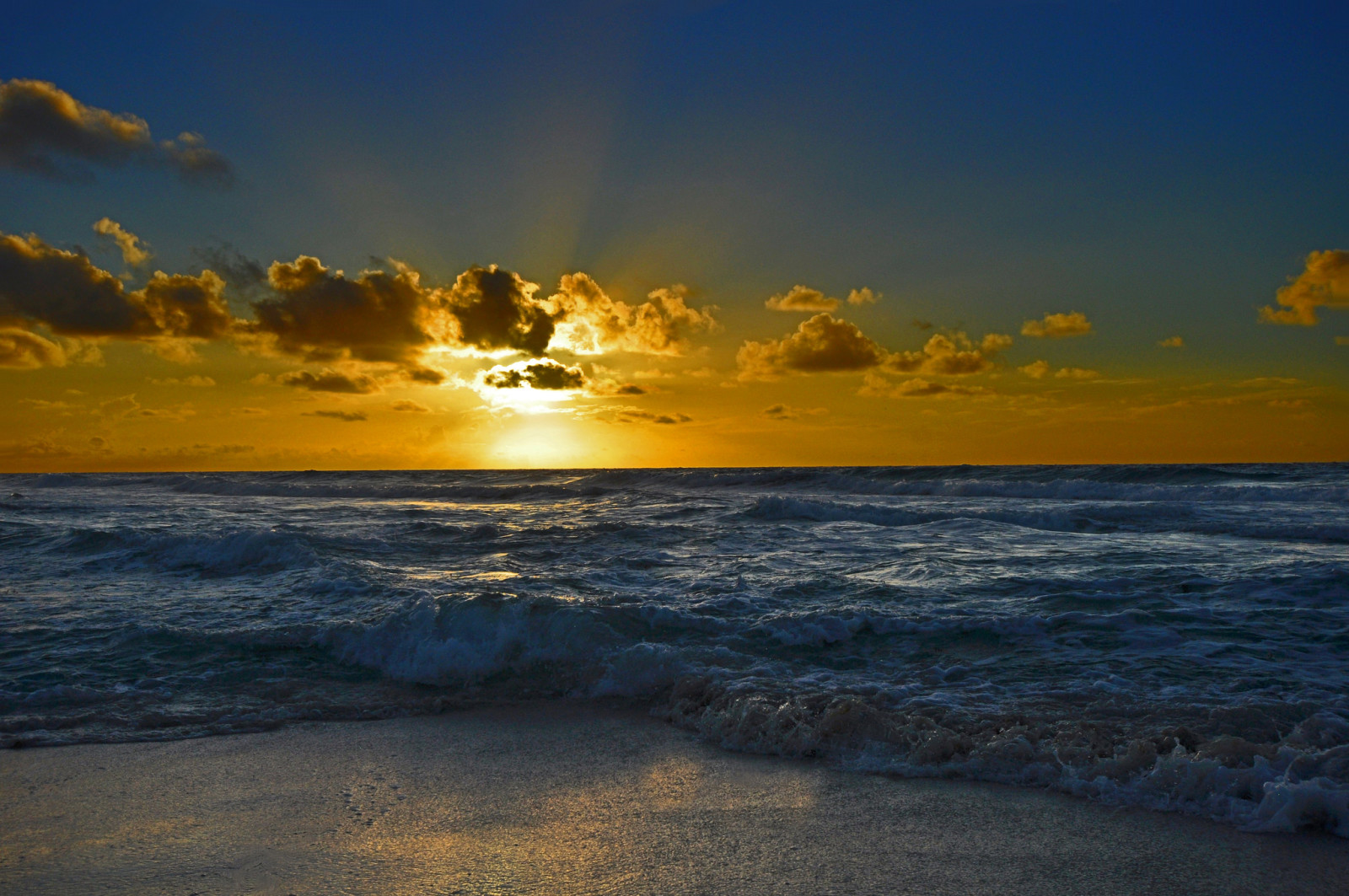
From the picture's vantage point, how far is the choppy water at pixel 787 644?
4875 millimetres

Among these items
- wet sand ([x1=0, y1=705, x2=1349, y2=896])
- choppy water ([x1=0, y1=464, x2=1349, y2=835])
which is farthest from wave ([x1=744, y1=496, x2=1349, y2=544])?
wet sand ([x1=0, y1=705, x2=1349, y2=896])

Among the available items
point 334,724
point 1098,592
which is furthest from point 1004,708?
point 334,724

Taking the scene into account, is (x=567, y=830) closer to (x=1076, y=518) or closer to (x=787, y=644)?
(x=787, y=644)

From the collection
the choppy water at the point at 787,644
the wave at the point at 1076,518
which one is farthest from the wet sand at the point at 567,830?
the wave at the point at 1076,518

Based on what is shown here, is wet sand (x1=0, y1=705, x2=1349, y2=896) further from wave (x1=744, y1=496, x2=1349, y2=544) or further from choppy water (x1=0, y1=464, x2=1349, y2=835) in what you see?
wave (x1=744, y1=496, x2=1349, y2=544)

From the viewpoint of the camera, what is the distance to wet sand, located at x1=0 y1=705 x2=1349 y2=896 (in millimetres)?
3455

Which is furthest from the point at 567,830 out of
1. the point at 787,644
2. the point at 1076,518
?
the point at 1076,518

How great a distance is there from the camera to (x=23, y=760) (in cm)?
507

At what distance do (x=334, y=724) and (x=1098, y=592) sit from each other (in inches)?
325

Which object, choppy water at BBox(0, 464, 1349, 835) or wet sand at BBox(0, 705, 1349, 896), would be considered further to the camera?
choppy water at BBox(0, 464, 1349, 835)

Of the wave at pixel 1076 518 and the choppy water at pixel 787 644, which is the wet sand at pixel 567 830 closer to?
the choppy water at pixel 787 644

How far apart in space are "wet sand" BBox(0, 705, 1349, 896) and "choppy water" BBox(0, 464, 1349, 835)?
0.39 m

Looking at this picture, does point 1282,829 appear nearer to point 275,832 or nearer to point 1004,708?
point 1004,708

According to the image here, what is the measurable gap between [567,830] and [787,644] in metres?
3.80
